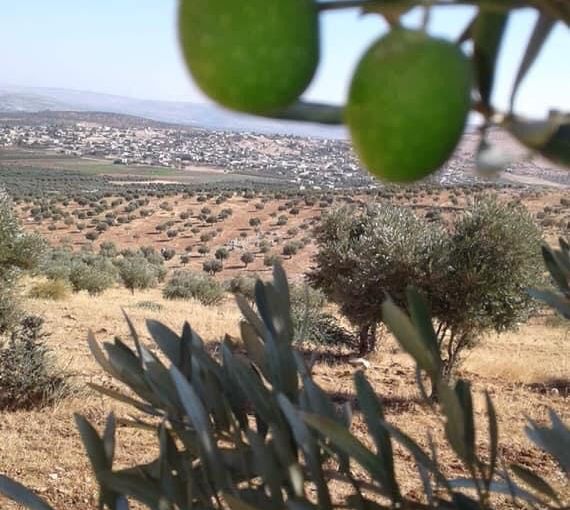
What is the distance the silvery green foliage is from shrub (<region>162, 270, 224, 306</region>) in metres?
19.0

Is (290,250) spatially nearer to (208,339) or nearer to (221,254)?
(221,254)

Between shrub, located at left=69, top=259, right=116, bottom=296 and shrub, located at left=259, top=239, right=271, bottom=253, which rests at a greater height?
shrub, located at left=69, top=259, right=116, bottom=296

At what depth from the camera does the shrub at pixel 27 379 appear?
25.6ft

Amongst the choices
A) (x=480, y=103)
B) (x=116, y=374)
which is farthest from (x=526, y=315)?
(x=480, y=103)

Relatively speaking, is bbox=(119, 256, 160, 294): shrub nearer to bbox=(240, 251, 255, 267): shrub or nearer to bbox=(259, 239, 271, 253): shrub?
bbox=(240, 251, 255, 267): shrub

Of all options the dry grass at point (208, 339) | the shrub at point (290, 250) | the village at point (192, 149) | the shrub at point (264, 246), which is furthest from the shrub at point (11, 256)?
the village at point (192, 149)

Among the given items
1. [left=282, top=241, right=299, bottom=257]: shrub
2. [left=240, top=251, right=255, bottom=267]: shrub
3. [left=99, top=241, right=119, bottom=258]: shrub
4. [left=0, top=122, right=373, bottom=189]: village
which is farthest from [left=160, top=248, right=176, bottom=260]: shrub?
[left=0, top=122, right=373, bottom=189]: village

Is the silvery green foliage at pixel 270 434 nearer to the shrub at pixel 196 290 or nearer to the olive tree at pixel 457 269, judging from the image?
the olive tree at pixel 457 269

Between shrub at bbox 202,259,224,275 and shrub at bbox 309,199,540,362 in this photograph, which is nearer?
shrub at bbox 309,199,540,362

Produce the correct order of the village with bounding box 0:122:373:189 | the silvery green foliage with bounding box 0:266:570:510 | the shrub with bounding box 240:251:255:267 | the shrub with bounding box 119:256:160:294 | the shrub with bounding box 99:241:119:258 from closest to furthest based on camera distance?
1. the silvery green foliage with bounding box 0:266:570:510
2. the shrub with bounding box 119:256:160:294
3. the shrub with bounding box 99:241:119:258
4. the shrub with bounding box 240:251:255:267
5. the village with bounding box 0:122:373:189

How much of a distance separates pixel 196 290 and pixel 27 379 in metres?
13.1

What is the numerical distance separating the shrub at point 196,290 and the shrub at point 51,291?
3.71m

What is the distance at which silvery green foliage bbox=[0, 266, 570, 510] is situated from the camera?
113 centimetres

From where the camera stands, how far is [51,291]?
16828 millimetres
